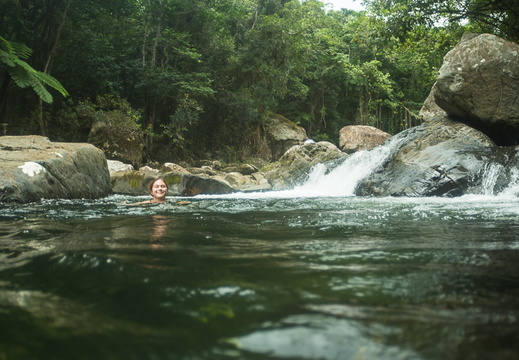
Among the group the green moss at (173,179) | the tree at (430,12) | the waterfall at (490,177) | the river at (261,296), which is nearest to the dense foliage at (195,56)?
the tree at (430,12)

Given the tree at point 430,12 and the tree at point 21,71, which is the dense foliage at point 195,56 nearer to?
the tree at point 430,12

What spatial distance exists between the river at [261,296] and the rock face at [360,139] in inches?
734

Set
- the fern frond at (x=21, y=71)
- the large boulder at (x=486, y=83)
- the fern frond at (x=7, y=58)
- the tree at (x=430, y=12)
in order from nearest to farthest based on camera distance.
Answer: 1. the fern frond at (x=7, y=58)
2. the fern frond at (x=21, y=71)
3. the large boulder at (x=486, y=83)
4. the tree at (x=430, y=12)

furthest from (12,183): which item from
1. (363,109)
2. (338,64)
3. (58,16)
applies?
(363,109)

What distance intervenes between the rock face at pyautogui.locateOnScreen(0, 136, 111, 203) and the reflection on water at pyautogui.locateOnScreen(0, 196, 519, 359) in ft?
11.5

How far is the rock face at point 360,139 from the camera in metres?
21.0

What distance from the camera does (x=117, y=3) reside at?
55.0 feet

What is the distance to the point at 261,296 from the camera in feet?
4.57

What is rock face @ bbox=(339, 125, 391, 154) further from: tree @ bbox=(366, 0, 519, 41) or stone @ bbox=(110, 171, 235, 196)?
stone @ bbox=(110, 171, 235, 196)

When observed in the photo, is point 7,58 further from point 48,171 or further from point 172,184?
point 172,184

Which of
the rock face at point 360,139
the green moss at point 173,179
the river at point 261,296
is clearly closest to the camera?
the river at point 261,296

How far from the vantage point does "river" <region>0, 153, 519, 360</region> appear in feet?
3.24

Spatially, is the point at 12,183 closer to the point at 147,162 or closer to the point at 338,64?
the point at 147,162

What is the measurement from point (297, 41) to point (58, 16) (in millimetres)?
10875
